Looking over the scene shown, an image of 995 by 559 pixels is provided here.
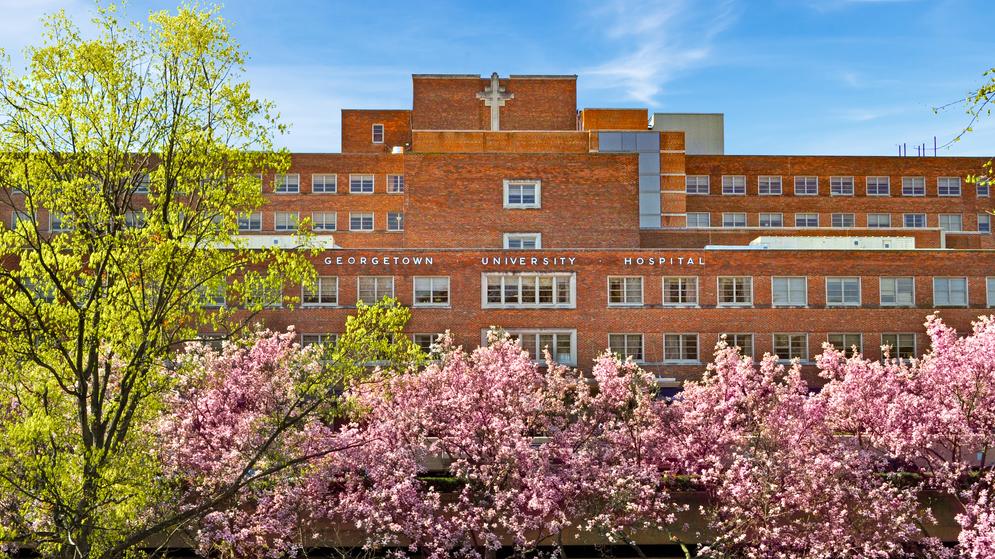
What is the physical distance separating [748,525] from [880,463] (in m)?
5.98

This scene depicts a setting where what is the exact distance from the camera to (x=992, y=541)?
29.1 m

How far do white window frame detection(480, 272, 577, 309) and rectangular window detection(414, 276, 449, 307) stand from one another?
2.07 meters

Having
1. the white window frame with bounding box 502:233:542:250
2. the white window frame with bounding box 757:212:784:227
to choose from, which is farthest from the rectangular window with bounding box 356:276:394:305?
the white window frame with bounding box 757:212:784:227

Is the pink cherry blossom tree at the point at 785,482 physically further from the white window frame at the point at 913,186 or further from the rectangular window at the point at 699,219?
the white window frame at the point at 913,186

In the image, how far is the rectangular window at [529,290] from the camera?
2169 inches

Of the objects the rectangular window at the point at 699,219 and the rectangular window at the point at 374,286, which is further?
the rectangular window at the point at 699,219

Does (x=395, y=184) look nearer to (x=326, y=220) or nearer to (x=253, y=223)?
(x=326, y=220)

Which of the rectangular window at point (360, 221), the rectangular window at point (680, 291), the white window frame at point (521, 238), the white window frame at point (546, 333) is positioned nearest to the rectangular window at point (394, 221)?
the rectangular window at point (360, 221)

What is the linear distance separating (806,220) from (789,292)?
36.3 metres

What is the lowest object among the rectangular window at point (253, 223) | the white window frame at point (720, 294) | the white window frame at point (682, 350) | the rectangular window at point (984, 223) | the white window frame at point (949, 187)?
the white window frame at point (682, 350)

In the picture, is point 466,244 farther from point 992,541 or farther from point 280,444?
→ point 992,541

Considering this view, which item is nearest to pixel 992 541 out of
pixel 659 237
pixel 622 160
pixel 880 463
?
pixel 880 463

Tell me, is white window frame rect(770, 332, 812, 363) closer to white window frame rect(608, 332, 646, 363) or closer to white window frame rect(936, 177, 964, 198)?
white window frame rect(608, 332, 646, 363)

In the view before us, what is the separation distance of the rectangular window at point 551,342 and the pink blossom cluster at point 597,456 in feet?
54.8
